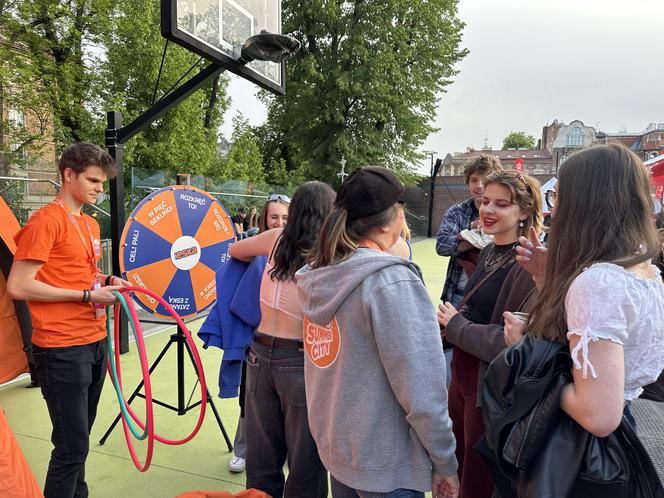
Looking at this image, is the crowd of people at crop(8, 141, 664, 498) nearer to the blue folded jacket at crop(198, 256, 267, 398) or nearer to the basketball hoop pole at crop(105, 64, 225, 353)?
the blue folded jacket at crop(198, 256, 267, 398)

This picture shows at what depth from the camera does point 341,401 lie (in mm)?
1486

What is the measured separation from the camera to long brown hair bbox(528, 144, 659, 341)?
1.24 meters

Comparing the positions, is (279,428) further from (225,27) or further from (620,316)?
(225,27)

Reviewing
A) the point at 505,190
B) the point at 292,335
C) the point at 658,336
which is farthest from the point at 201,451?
the point at 658,336

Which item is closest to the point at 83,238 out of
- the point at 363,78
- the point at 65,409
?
the point at 65,409

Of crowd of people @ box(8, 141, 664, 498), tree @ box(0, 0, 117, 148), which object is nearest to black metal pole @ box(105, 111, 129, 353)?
crowd of people @ box(8, 141, 664, 498)

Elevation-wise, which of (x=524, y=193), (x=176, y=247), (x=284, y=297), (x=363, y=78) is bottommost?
(x=284, y=297)

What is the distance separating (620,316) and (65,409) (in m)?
2.40

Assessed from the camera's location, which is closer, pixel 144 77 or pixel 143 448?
pixel 143 448

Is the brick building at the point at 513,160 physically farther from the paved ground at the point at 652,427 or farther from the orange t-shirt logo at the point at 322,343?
the orange t-shirt logo at the point at 322,343

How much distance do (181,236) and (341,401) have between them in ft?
7.48

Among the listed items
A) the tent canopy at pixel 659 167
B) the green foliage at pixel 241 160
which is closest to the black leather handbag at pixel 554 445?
the tent canopy at pixel 659 167

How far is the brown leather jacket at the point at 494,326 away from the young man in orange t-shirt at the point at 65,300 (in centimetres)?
168

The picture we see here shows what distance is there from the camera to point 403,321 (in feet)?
4.48
